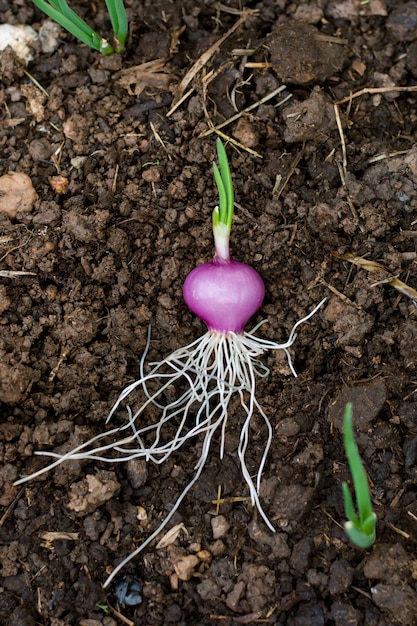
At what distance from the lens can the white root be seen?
1.63 meters

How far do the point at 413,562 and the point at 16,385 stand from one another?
94 cm

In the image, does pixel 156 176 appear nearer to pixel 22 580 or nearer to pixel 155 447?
pixel 155 447

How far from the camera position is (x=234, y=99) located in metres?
1.88

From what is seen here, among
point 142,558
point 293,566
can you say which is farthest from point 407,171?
point 142,558

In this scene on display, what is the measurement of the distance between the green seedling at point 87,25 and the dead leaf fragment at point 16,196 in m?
0.39

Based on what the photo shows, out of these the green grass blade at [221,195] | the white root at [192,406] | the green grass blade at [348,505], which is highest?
the green grass blade at [221,195]

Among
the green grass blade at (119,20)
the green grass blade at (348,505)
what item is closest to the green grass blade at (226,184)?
the green grass blade at (119,20)

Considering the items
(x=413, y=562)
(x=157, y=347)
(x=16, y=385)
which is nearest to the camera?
(x=413, y=562)

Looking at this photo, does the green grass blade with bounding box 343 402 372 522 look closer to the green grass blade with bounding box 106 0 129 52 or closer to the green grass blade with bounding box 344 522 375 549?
the green grass blade with bounding box 344 522 375 549

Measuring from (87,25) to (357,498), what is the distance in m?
1.36

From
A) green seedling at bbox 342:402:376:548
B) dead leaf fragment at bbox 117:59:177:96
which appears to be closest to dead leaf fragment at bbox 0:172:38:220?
dead leaf fragment at bbox 117:59:177:96

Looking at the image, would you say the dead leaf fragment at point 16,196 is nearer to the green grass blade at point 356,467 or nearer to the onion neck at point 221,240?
the onion neck at point 221,240

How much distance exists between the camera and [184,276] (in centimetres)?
179

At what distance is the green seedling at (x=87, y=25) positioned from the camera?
1770mm
